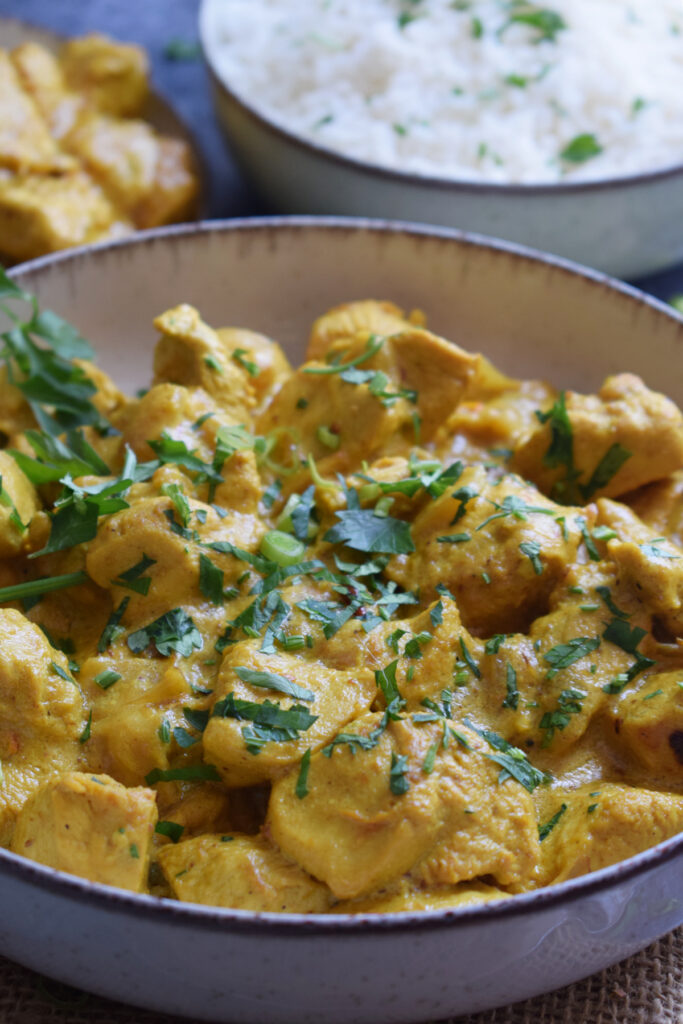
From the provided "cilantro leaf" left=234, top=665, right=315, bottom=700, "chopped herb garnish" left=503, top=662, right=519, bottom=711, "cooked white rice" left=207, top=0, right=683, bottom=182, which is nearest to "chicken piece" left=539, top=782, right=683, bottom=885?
"chopped herb garnish" left=503, top=662, right=519, bottom=711

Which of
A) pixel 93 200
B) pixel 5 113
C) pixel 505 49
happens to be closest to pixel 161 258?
pixel 93 200

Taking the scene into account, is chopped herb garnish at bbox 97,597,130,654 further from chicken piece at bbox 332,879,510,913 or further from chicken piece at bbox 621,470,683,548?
chicken piece at bbox 621,470,683,548

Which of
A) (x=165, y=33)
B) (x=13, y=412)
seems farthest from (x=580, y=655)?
(x=165, y=33)

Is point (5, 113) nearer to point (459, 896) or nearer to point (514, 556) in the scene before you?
point (514, 556)

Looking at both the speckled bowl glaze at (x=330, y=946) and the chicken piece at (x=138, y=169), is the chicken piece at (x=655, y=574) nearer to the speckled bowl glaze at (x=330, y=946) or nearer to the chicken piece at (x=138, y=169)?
the speckled bowl glaze at (x=330, y=946)

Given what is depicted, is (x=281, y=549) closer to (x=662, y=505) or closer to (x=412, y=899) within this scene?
(x=412, y=899)
